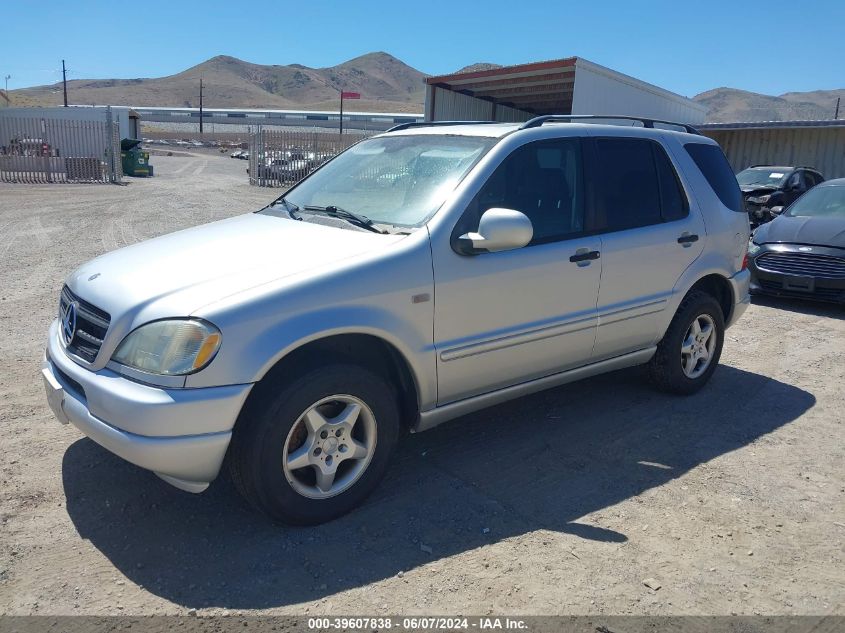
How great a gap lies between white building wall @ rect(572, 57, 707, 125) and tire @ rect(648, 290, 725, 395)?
9.01 metres

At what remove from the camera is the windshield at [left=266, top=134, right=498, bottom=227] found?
389cm

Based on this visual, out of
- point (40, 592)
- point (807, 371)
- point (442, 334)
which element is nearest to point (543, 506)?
point (442, 334)

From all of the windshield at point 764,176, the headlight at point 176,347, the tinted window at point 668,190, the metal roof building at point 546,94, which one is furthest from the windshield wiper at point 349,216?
the windshield at point 764,176

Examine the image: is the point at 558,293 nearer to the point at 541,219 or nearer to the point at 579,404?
the point at 541,219

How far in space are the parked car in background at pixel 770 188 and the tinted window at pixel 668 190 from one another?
10.8 meters

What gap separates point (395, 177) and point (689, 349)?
2632mm

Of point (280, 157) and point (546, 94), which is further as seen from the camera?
point (280, 157)

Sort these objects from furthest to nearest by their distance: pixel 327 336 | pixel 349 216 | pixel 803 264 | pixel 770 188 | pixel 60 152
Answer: pixel 60 152
pixel 770 188
pixel 803 264
pixel 349 216
pixel 327 336

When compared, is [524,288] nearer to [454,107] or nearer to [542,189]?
[542,189]

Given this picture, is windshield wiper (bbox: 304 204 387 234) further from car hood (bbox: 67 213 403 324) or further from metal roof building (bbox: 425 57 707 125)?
metal roof building (bbox: 425 57 707 125)

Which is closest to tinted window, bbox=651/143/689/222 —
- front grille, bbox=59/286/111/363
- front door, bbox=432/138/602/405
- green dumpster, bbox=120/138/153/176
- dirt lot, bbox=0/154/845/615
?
front door, bbox=432/138/602/405

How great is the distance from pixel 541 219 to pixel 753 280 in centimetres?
612

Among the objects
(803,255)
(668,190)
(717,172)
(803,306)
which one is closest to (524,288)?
(668,190)

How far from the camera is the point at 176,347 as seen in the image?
2.96 m
